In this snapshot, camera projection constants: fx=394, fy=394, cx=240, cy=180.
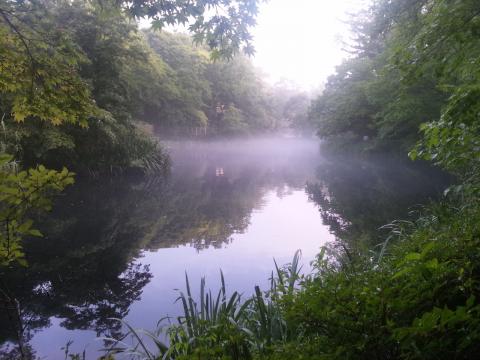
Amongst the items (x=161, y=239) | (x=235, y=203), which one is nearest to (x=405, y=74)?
(x=161, y=239)

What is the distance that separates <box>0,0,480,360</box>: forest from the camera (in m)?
1.50

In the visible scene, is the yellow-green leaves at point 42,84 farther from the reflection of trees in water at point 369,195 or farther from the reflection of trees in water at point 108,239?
the reflection of trees in water at point 369,195

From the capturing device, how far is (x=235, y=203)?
12.1 meters

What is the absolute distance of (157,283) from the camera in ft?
18.9

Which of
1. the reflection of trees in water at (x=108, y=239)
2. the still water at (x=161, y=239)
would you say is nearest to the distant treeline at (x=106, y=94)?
the reflection of trees in water at (x=108, y=239)

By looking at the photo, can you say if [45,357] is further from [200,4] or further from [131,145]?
[131,145]

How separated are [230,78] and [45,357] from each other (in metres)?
43.2

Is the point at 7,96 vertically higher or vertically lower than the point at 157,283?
higher

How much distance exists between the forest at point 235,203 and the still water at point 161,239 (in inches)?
2.6

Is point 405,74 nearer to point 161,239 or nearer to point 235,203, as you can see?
point 161,239

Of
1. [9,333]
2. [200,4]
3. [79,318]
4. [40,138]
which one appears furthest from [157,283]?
[40,138]

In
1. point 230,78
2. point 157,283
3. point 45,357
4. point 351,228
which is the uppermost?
point 230,78

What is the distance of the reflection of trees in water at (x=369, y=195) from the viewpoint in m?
8.28

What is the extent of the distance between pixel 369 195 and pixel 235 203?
4.31m
